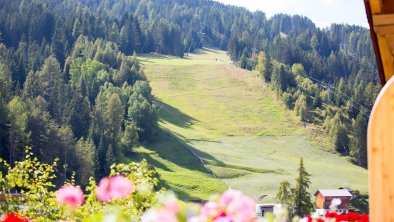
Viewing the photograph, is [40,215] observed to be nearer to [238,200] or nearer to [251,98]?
[238,200]

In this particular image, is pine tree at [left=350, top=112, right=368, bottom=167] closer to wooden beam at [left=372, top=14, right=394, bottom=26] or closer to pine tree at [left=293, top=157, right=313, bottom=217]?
pine tree at [left=293, top=157, right=313, bottom=217]

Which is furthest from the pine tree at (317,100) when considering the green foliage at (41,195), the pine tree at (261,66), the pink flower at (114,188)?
the pink flower at (114,188)

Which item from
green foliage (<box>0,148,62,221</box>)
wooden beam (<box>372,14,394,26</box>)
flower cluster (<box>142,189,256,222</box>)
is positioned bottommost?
green foliage (<box>0,148,62,221</box>)

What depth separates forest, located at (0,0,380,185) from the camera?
62.8 m

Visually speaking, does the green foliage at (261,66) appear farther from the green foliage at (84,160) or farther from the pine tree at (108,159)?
the green foliage at (84,160)

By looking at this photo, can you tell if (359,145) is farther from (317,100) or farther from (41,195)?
(41,195)

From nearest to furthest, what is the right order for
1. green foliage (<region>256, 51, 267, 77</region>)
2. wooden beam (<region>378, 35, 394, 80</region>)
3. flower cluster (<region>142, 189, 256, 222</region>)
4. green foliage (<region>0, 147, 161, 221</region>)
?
flower cluster (<region>142, 189, 256, 222</region>) → wooden beam (<region>378, 35, 394, 80</region>) → green foliage (<region>0, 147, 161, 221</region>) → green foliage (<region>256, 51, 267, 77</region>)

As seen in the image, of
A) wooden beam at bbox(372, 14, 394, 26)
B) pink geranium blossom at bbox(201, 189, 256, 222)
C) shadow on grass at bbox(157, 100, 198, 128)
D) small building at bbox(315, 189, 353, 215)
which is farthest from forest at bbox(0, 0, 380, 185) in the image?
pink geranium blossom at bbox(201, 189, 256, 222)

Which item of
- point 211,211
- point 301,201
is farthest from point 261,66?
point 211,211

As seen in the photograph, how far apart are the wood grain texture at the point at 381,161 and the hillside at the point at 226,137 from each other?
58.4 meters

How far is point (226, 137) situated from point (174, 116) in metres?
8.01

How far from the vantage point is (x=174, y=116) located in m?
87.0

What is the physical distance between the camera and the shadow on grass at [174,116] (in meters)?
85.0

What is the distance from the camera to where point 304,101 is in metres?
92.2
